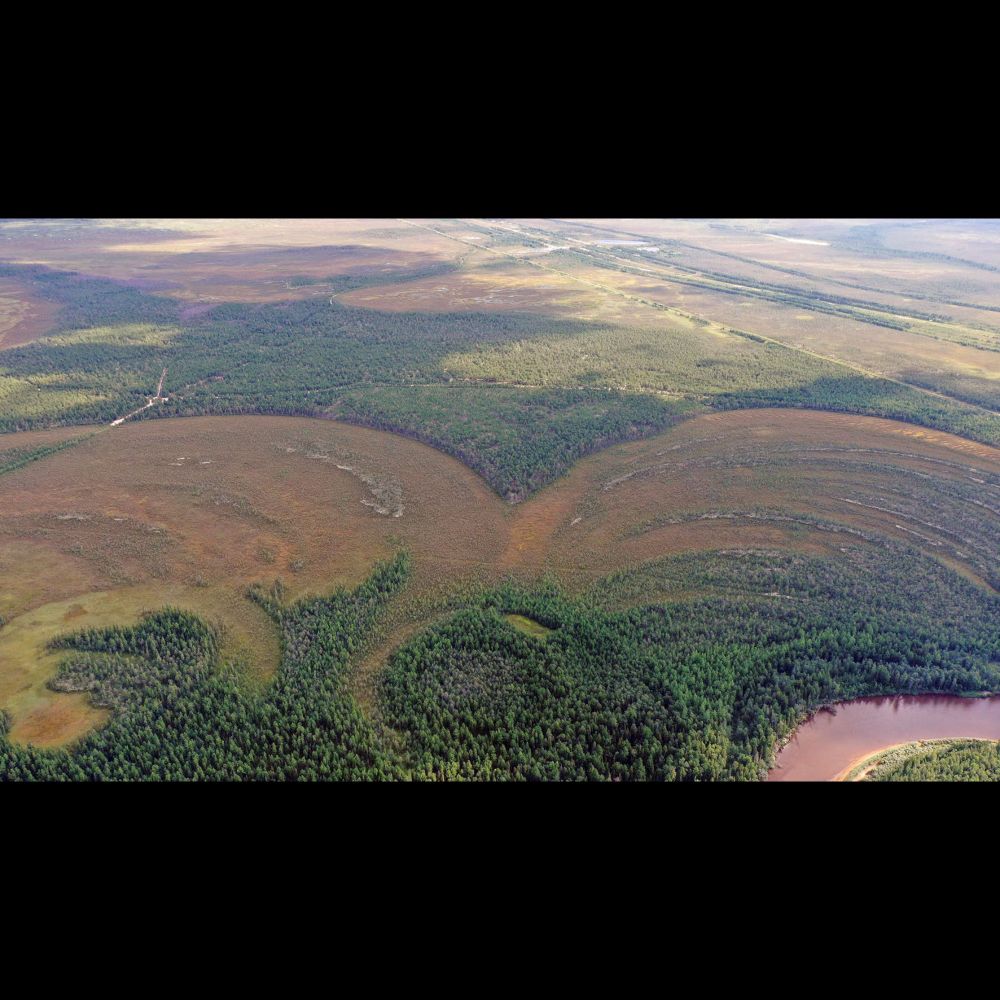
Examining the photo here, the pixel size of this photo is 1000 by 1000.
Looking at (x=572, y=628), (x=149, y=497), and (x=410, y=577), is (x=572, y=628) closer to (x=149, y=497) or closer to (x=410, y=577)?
(x=410, y=577)

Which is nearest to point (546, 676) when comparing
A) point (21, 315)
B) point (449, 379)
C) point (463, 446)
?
point (463, 446)

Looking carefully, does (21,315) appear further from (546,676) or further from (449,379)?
(546,676)

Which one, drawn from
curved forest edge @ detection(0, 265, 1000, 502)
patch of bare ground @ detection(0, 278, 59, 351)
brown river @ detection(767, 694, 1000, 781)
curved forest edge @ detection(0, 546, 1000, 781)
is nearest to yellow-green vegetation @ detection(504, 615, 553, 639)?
curved forest edge @ detection(0, 546, 1000, 781)

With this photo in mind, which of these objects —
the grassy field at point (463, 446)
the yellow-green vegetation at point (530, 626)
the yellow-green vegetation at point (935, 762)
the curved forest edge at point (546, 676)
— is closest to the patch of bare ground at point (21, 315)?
the grassy field at point (463, 446)

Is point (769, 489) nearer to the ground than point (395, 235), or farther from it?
nearer to the ground

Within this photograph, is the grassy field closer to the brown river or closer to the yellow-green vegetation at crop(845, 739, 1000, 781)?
the brown river

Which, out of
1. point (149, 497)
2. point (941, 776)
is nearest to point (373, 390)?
point (149, 497)
